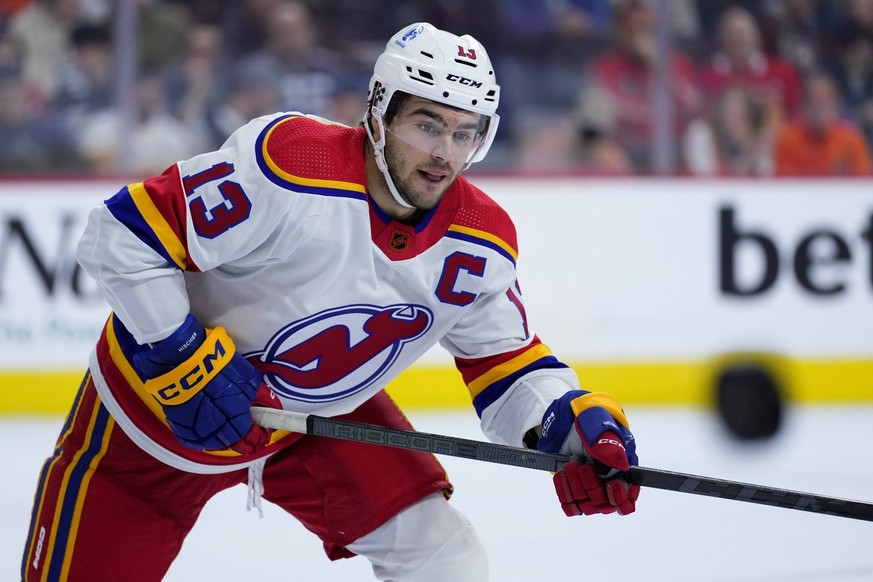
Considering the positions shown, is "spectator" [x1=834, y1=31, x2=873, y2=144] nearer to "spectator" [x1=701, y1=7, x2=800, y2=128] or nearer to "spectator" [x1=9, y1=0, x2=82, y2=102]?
"spectator" [x1=701, y1=7, x2=800, y2=128]

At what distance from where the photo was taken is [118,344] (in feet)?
6.84

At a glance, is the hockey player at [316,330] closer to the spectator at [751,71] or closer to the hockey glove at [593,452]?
the hockey glove at [593,452]

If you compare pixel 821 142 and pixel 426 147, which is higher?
pixel 821 142

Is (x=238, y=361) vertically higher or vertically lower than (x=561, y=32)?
lower

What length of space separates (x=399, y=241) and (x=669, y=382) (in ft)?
9.27

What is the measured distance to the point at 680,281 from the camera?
15.1 feet

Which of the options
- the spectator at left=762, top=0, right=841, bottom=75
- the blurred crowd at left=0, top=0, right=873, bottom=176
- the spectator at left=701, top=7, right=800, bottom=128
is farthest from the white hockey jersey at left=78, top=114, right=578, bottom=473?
the spectator at left=762, top=0, right=841, bottom=75

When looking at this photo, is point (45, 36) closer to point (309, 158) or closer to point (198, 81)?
point (198, 81)

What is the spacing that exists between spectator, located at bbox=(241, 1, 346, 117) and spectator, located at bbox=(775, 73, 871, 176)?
195 cm

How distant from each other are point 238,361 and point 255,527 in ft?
4.45

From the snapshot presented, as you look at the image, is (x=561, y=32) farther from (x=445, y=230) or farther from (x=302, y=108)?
(x=445, y=230)

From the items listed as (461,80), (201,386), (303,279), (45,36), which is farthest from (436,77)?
(45,36)

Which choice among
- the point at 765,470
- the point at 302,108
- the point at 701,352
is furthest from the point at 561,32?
the point at 765,470

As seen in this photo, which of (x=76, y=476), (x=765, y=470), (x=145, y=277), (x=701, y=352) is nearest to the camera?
(x=145, y=277)
